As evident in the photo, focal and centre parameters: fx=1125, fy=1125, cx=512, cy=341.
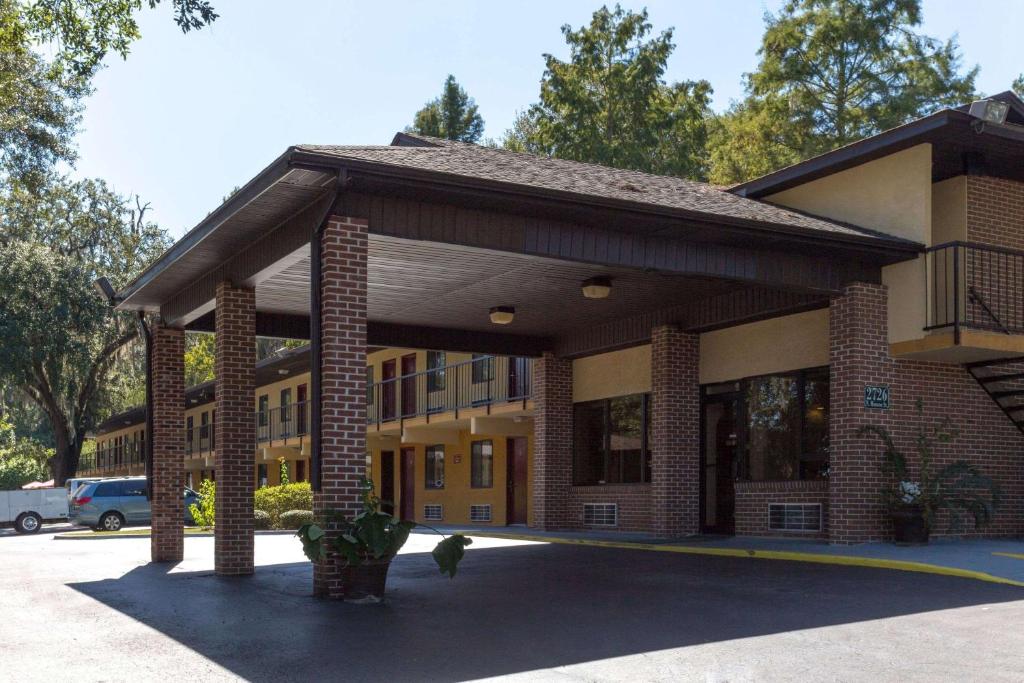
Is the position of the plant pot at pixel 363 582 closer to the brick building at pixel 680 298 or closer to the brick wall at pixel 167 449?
the brick building at pixel 680 298

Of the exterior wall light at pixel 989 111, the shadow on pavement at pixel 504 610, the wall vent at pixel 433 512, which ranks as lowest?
the wall vent at pixel 433 512

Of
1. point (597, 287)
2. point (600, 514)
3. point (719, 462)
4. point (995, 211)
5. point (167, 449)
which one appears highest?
point (995, 211)

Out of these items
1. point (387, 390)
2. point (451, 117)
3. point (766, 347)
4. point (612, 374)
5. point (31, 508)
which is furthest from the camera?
point (451, 117)

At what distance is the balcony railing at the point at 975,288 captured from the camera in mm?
15492

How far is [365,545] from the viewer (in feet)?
36.5

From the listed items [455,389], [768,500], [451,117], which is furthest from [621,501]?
[451,117]

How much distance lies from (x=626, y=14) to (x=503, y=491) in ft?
68.2

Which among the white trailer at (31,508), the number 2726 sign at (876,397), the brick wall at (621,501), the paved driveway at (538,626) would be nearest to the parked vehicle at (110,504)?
the white trailer at (31,508)

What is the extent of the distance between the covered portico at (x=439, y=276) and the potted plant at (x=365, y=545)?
17 cm

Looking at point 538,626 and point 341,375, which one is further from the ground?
point 341,375

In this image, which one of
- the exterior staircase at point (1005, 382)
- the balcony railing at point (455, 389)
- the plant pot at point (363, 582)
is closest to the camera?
the plant pot at point (363, 582)

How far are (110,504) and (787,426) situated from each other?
70.5ft

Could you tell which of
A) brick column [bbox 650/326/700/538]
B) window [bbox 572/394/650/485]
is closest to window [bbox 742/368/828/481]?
brick column [bbox 650/326/700/538]

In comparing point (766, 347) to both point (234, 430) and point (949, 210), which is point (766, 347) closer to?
point (949, 210)
